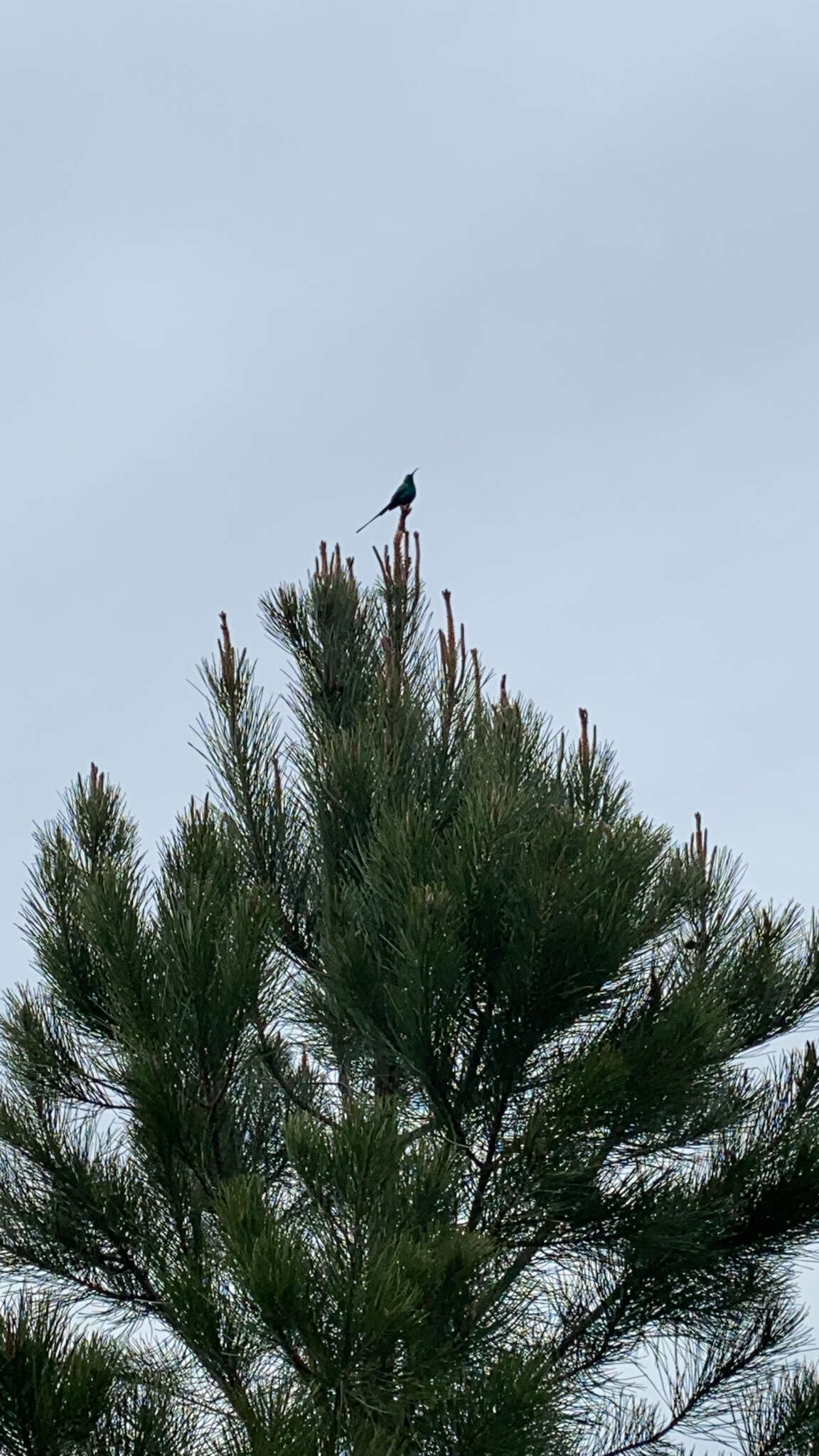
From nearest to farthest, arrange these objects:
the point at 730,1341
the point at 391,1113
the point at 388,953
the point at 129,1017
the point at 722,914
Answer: the point at 391,1113, the point at 129,1017, the point at 388,953, the point at 730,1341, the point at 722,914

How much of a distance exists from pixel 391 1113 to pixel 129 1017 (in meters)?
0.90

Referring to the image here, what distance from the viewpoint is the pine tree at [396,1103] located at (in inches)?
163

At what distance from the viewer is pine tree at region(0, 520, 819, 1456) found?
4133 millimetres

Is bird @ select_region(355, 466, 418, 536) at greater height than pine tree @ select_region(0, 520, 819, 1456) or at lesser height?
greater

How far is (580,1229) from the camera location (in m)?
5.16

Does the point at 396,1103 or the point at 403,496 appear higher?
the point at 403,496

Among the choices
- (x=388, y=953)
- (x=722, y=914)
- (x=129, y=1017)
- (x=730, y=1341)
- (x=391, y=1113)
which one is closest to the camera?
(x=391, y=1113)

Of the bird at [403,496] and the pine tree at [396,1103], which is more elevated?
the bird at [403,496]

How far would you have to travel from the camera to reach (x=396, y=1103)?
4.56 meters

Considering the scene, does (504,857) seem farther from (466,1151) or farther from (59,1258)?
(59,1258)

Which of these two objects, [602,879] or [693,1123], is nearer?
[602,879]

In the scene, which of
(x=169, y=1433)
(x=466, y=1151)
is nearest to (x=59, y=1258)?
(x=169, y=1433)

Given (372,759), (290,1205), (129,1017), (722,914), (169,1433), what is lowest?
(169,1433)

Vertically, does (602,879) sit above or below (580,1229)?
above
